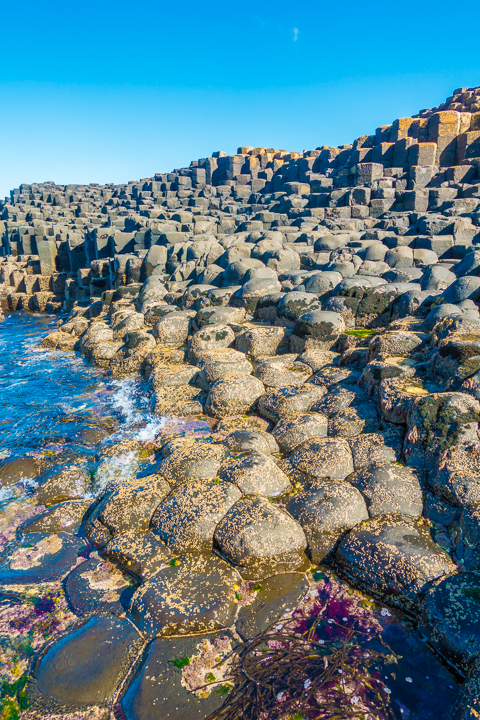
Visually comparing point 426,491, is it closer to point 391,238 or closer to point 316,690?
point 316,690

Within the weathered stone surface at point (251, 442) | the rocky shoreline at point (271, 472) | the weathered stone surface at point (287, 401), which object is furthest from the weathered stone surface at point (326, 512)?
the weathered stone surface at point (287, 401)

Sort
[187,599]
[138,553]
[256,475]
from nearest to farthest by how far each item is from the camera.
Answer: [187,599] < [138,553] < [256,475]

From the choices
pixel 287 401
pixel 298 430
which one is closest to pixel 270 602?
pixel 298 430

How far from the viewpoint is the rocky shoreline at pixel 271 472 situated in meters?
3.39

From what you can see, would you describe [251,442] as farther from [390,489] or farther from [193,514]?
[390,489]

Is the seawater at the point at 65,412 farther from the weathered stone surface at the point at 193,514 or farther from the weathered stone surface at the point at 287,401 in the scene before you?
the weathered stone surface at the point at 287,401

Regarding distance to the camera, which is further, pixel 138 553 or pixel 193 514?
pixel 193 514

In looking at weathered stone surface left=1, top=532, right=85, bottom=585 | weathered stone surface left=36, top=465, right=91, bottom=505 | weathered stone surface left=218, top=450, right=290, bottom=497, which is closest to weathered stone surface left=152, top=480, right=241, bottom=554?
weathered stone surface left=218, top=450, right=290, bottom=497

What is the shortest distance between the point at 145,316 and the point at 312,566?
7.72 meters

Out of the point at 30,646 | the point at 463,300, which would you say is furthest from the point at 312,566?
the point at 463,300

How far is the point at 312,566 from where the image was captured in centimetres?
402

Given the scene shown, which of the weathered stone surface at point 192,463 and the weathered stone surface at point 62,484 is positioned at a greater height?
the weathered stone surface at point 192,463

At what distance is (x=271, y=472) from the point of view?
477 centimetres

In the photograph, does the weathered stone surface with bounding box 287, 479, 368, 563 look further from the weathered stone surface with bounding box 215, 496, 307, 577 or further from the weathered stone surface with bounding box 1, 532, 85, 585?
the weathered stone surface with bounding box 1, 532, 85, 585
